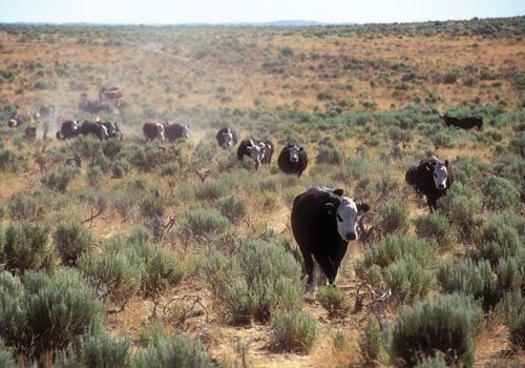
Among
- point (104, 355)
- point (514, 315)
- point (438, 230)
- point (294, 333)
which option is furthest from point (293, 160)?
point (104, 355)

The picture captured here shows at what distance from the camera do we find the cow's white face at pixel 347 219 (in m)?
7.10

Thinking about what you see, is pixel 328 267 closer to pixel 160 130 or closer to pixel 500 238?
pixel 500 238

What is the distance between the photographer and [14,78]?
46.9 metres

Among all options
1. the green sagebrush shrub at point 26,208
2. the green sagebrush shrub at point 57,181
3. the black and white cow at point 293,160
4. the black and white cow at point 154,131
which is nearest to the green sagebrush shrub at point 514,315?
the green sagebrush shrub at point 26,208

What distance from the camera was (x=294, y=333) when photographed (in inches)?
218

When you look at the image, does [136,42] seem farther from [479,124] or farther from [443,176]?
[443,176]

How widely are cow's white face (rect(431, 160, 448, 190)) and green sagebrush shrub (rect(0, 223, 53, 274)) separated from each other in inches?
302

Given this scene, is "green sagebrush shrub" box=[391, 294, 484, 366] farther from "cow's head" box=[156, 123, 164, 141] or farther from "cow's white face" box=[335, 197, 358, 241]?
"cow's head" box=[156, 123, 164, 141]

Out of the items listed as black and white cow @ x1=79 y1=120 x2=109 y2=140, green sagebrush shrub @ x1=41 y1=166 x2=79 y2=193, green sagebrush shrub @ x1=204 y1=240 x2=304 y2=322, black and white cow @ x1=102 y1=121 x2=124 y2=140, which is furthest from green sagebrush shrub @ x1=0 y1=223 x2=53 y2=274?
black and white cow @ x1=102 y1=121 x2=124 y2=140

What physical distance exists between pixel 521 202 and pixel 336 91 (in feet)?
116

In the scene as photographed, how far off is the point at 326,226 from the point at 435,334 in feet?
10.7

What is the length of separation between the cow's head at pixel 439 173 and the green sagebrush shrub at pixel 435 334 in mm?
6994

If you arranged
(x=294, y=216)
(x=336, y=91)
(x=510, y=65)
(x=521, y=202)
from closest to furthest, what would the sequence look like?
1. (x=294, y=216)
2. (x=521, y=202)
3. (x=336, y=91)
4. (x=510, y=65)

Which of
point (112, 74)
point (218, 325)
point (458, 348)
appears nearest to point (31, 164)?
point (218, 325)
